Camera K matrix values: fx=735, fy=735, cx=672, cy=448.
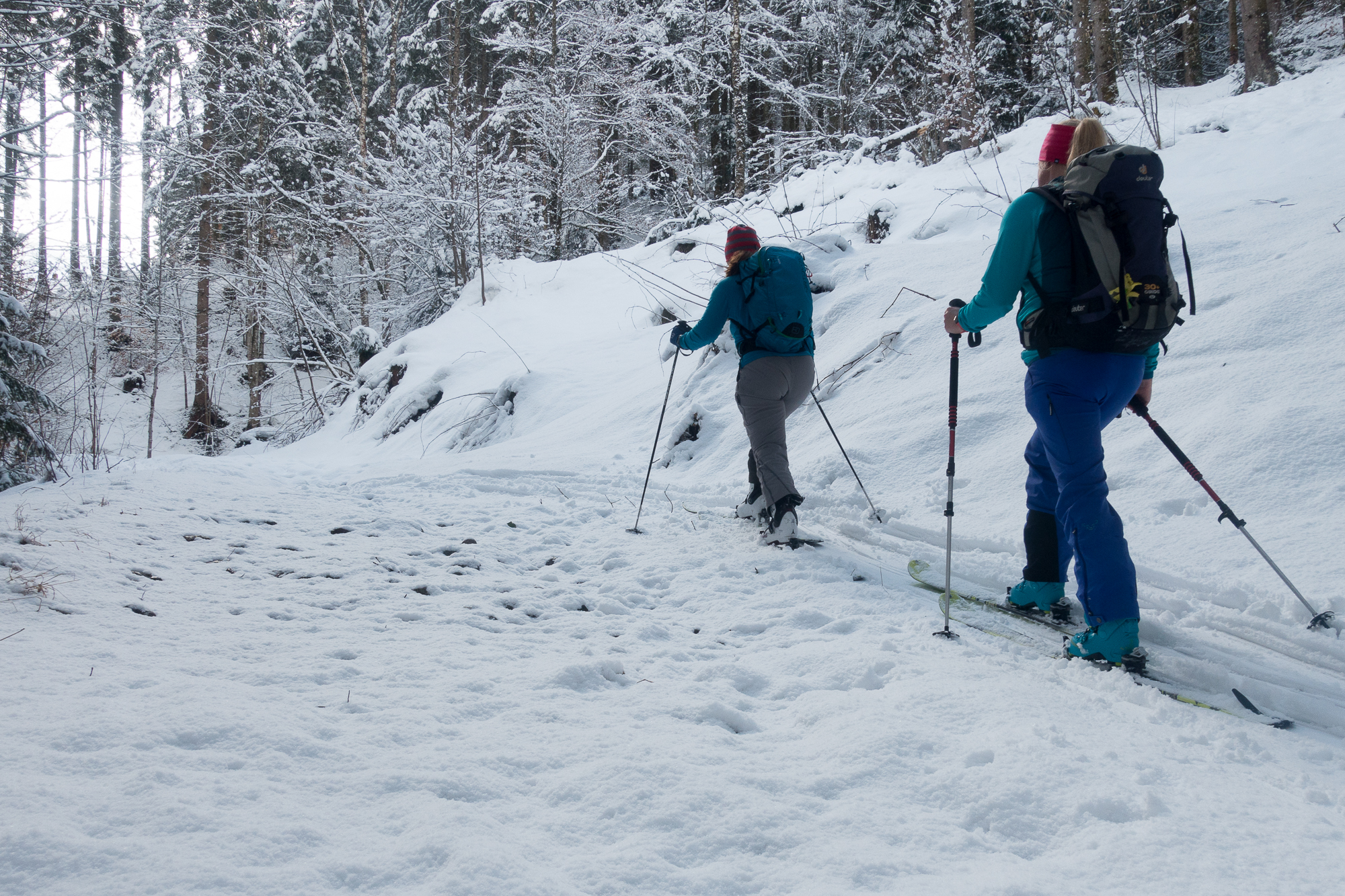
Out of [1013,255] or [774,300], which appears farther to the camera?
[774,300]

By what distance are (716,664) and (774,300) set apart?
2440 millimetres

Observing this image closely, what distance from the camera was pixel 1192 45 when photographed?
17.6m

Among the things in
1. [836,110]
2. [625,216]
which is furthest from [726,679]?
[836,110]

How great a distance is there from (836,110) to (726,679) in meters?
21.4

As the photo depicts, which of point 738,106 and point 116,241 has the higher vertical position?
point 738,106

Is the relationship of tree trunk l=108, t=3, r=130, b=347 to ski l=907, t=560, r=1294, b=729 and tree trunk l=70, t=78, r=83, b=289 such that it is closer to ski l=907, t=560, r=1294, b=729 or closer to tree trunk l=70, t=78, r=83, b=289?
tree trunk l=70, t=78, r=83, b=289

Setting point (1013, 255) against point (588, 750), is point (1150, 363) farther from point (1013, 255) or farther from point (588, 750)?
point (588, 750)

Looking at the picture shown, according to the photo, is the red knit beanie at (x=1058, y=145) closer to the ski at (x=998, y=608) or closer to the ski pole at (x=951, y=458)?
the ski pole at (x=951, y=458)

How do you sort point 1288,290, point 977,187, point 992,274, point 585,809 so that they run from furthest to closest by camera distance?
point 977,187
point 1288,290
point 992,274
point 585,809

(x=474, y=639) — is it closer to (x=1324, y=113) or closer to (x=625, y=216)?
(x=1324, y=113)

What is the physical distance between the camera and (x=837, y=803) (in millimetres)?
1953

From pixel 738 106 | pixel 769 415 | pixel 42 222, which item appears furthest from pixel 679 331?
pixel 738 106

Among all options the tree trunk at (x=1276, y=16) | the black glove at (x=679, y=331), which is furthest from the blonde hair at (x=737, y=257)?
the tree trunk at (x=1276, y=16)

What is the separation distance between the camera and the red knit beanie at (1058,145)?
3.20 metres
